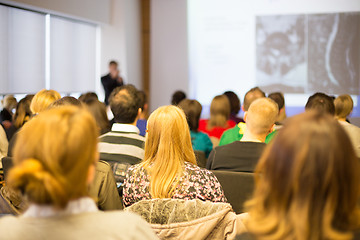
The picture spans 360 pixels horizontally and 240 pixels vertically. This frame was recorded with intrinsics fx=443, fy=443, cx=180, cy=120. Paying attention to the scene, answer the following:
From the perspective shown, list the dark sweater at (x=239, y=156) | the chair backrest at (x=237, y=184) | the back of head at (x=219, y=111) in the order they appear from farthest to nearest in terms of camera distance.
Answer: the back of head at (x=219, y=111) < the dark sweater at (x=239, y=156) < the chair backrest at (x=237, y=184)

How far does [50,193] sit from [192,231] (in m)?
0.76

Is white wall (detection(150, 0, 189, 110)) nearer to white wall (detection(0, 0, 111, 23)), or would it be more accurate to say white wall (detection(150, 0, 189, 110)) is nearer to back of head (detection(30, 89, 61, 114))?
white wall (detection(0, 0, 111, 23))

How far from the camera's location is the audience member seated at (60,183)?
104 cm

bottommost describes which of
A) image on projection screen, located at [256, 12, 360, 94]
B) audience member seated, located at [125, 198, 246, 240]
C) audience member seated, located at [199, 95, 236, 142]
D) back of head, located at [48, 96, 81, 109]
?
audience member seated, located at [125, 198, 246, 240]

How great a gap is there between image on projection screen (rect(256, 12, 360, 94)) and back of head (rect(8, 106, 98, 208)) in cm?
751

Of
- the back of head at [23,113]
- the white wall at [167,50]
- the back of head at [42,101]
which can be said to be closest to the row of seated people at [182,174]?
the back of head at [42,101]

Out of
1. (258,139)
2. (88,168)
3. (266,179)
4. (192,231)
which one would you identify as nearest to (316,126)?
(266,179)

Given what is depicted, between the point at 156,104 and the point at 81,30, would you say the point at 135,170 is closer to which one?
the point at 81,30

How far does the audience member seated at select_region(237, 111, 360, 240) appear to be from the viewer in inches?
40.8

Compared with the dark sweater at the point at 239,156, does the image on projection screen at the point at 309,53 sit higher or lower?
higher

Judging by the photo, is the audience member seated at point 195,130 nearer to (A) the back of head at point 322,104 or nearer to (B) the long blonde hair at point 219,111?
(B) the long blonde hair at point 219,111

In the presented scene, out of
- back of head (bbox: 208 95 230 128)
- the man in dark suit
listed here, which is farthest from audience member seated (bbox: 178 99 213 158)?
the man in dark suit

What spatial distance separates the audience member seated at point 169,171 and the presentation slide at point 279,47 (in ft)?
21.2

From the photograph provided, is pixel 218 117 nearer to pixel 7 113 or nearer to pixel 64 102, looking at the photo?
pixel 64 102
